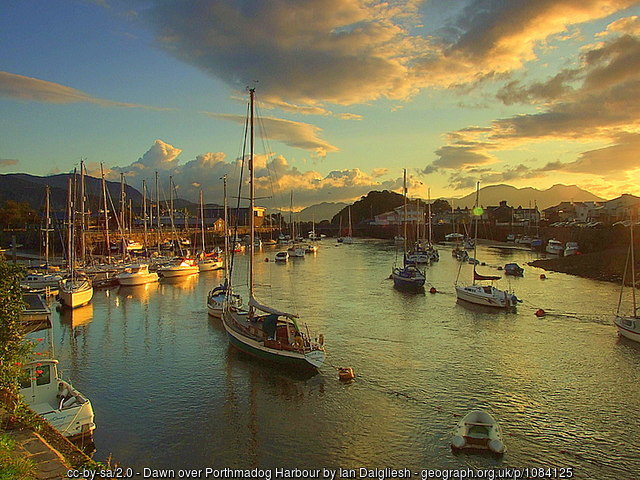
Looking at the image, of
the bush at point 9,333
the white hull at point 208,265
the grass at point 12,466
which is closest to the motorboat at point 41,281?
the white hull at point 208,265

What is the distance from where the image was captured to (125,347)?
2988cm

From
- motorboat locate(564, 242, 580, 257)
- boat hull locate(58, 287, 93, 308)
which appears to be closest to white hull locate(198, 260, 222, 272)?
boat hull locate(58, 287, 93, 308)

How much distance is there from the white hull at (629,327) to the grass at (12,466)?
102ft

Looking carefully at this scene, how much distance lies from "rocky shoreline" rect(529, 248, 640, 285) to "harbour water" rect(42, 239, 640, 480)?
62.9ft

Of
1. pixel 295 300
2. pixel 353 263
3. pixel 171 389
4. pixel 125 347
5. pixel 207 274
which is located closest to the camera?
pixel 171 389

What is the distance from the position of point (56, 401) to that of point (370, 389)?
12.2 meters

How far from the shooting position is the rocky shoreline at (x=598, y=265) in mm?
58816

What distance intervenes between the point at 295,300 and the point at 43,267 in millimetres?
32957

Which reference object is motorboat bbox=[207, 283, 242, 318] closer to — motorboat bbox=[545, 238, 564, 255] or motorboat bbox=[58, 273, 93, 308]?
motorboat bbox=[58, 273, 93, 308]

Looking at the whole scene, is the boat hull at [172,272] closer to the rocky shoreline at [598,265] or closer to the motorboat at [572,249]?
the rocky shoreline at [598,265]

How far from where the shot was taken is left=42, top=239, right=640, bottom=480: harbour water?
16.6 metres

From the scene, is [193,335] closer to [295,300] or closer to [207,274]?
[295,300]

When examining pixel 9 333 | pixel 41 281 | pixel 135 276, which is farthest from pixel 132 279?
pixel 9 333

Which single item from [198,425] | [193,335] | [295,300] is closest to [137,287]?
[295,300]
